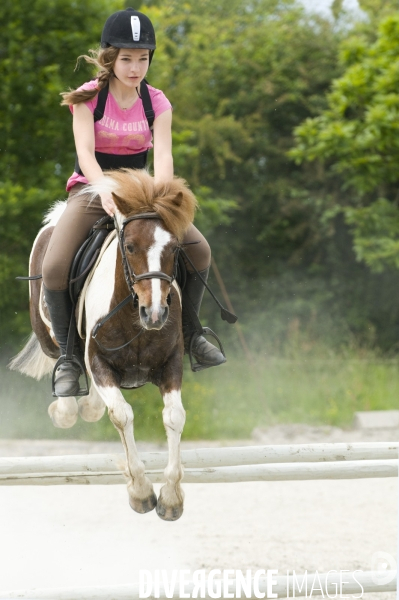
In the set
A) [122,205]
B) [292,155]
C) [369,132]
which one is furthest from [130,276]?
[292,155]

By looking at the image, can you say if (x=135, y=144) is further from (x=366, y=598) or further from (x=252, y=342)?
(x=252, y=342)

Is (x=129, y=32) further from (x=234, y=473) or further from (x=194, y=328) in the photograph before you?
(x=234, y=473)

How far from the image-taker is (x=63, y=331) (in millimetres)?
3520

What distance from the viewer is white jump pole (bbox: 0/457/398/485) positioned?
3346 mm

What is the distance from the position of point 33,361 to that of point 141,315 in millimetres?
1939

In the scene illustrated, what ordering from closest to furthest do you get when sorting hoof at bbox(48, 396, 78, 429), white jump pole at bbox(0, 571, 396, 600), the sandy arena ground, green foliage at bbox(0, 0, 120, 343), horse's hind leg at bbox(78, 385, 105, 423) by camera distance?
white jump pole at bbox(0, 571, 396, 600) → hoof at bbox(48, 396, 78, 429) → horse's hind leg at bbox(78, 385, 105, 423) → the sandy arena ground → green foliage at bbox(0, 0, 120, 343)

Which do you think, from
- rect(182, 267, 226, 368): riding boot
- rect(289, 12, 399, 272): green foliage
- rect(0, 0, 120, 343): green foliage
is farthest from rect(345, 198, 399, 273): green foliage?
rect(182, 267, 226, 368): riding boot

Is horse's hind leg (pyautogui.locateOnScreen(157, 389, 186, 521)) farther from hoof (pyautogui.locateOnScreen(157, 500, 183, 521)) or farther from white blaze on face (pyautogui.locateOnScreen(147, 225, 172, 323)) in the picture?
white blaze on face (pyautogui.locateOnScreen(147, 225, 172, 323))

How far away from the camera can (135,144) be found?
345 cm

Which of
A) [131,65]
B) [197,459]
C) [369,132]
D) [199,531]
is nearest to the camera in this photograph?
[131,65]

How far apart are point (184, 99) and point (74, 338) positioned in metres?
8.84

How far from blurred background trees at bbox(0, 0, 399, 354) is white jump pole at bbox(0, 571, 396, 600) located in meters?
6.62

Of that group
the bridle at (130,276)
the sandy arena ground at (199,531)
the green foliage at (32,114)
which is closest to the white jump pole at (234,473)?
the bridle at (130,276)

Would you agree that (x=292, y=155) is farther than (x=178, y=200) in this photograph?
Yes
